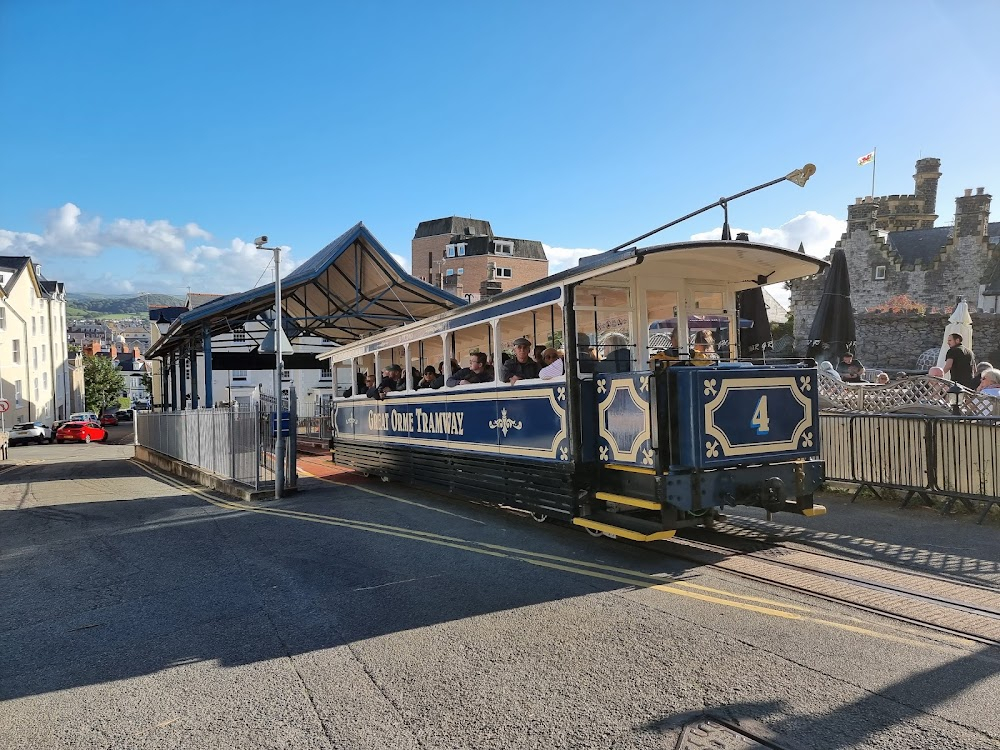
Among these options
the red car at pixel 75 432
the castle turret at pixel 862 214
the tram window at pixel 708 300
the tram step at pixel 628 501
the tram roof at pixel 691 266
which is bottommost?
the red car at pixel 75 432

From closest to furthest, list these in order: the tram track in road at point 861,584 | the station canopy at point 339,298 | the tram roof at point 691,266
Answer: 1. the tram track in road at point 861,584
2. the tram roof at point 691,266
3. the station canopy at point 339,298

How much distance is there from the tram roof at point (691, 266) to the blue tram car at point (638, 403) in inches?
0.9

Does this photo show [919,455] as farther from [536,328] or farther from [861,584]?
[536,328]

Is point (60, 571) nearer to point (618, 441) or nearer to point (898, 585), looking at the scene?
point (618, 441)

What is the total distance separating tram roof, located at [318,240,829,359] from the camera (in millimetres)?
7195

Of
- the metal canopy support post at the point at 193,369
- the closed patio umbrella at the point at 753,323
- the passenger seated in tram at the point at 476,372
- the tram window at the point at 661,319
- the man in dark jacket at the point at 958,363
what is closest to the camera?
the tram window at the point at 661,319

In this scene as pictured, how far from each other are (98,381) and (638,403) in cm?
7952

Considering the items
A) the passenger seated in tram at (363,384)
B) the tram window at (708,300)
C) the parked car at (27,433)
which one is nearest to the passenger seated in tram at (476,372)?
the tram window at (708,300)

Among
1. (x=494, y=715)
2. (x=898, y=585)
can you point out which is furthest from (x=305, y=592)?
(x=898, y=585)

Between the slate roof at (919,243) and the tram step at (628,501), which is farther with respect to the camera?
the slate roof at (919,243)

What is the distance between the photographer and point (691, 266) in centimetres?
814

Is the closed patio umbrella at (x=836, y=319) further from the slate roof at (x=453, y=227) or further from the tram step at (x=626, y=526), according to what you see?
the slate roof at (x=453, y=227)

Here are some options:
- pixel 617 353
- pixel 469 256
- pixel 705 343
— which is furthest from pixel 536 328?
pixel 469 256

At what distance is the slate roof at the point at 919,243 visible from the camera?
144 feet
